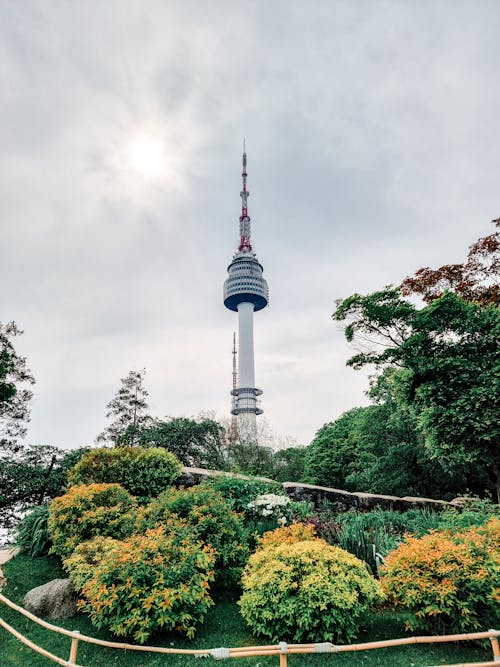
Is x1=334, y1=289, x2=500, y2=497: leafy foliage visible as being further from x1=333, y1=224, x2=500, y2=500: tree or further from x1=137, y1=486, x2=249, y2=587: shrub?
x1=137, y1=486, x2=249, y2=587: shrub

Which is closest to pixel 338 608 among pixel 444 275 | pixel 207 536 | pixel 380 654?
pixel 380 654

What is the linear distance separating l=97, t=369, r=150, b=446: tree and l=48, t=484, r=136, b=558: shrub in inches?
459

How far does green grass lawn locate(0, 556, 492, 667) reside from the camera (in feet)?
11.3

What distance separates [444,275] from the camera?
1523cm

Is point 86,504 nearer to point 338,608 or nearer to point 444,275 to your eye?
point 338,608

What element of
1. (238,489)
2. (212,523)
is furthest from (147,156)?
(212,523)

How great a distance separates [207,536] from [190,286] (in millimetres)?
12528

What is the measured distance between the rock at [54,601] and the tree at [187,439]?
36.6 ft

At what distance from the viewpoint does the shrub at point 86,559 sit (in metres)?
4.71

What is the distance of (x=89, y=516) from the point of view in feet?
19.5

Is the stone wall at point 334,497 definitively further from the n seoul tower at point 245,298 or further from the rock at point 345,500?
the n seoul tower at point 245,298

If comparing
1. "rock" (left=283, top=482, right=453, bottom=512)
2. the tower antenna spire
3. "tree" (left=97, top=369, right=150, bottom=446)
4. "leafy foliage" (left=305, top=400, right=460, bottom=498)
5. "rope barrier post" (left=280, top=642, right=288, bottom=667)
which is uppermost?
the tower antenna spire

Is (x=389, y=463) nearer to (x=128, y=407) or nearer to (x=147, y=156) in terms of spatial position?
(x=128, y=407)

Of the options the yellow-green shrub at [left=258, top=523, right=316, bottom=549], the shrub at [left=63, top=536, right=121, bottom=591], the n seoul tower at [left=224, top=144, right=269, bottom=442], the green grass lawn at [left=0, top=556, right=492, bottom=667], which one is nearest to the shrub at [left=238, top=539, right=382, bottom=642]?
the green grass lawn at [left=0, top=556, right=492, bottom=667]
